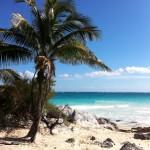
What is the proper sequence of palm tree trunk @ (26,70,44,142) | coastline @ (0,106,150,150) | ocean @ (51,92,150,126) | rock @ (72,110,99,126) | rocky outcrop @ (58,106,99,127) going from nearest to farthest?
coastline @ (0,106,150,150), palm tree trunk @ (26,70,44,142), rocky outcrop @ (58,106,99,127), rock @ (72,110,99,126), ocean @ (51,92,150,126)

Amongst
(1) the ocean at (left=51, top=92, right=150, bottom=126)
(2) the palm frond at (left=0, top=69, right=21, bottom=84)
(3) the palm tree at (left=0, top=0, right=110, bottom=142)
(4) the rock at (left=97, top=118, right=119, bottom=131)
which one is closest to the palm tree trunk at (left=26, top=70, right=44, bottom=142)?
(3) the palm tree at (left=0, top=0, right=110, bottom=142)

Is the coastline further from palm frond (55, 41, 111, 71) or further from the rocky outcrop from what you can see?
palm frond (55, 41, 111, 71)

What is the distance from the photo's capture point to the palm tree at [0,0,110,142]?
1371cm

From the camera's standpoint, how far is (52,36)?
14.1m

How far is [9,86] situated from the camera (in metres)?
17.5

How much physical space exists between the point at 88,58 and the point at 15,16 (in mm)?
3415

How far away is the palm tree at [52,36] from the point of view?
45.0 feet

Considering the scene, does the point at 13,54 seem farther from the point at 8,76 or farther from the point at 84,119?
the point at 84,119

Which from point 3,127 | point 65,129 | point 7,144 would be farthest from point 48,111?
point 7,144

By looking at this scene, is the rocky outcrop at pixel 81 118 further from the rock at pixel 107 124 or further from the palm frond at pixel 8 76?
the palm frond at pixel 8 76

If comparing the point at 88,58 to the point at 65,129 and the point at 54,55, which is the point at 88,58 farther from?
the point at 65,129

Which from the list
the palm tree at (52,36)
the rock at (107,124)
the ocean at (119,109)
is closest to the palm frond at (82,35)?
the palm tree at (52,36)

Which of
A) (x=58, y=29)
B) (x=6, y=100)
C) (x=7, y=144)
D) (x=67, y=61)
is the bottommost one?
(x=7, y=144)

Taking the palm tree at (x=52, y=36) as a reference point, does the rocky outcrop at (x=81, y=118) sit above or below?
below
